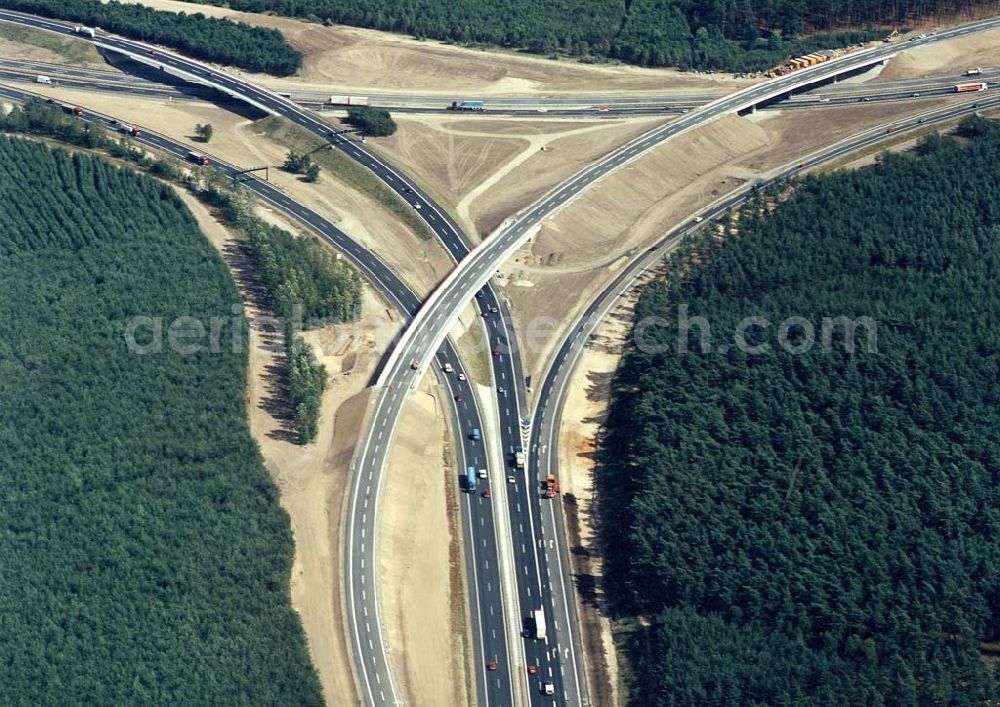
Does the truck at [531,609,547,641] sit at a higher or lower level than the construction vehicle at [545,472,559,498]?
lower

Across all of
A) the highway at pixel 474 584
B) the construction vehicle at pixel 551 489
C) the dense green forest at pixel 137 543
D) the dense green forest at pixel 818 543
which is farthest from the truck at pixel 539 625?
the dense green forest at pixel 137 543

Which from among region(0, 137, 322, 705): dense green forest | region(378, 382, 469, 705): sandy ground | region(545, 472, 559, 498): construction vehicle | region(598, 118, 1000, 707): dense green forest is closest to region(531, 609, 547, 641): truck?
region(378, 382, 469, 705): sandy ground

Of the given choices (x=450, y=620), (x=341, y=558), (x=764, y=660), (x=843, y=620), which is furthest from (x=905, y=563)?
(x=341, y=558)

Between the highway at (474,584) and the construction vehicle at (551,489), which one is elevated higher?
the construction vehicle at (551,489)

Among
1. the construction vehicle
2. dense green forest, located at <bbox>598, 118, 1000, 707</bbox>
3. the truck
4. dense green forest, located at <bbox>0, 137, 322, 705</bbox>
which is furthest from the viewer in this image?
the construction vehicle

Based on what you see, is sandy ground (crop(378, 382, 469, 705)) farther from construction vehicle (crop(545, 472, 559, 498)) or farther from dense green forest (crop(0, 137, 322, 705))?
construction vehicle (crop(545, 472, 559, 498))

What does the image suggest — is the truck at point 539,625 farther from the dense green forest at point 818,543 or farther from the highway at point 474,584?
the dense green forest at point 818,543

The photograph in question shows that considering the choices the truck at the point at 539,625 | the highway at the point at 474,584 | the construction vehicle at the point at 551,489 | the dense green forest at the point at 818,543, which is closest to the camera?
the dense green forest at the point at 818,543

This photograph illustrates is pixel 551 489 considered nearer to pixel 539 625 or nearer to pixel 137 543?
pixel 539 625
